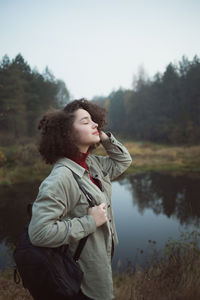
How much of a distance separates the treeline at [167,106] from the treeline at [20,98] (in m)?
16.2

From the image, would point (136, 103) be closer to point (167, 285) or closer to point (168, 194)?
point (168, 194)

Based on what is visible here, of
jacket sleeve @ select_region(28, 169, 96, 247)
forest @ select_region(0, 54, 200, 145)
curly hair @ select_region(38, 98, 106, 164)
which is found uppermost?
forest @ select_region(0, 54, 200, 145)

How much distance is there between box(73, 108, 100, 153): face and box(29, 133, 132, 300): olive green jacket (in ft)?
0.59

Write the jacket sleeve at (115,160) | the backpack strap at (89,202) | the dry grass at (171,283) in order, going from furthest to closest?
1. the dry grass at (171,283)
2. the jacket sleeve at (115,160)
3. the backpack strap at (89,202)

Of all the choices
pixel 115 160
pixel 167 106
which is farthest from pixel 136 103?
pixel 115 160

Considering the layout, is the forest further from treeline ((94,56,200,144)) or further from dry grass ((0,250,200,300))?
dry grass ((0,250,200,300))

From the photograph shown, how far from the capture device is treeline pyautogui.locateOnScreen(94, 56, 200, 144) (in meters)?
26.6

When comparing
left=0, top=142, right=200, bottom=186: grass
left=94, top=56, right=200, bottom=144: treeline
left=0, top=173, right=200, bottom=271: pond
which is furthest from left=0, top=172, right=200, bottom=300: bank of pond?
left=94, top=56, right=200, bottom=144: treeline

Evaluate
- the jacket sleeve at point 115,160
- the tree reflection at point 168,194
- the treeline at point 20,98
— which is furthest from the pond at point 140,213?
the treeline at point 20,98

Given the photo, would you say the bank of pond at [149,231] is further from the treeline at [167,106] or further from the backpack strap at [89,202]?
the treeline at [167,106]

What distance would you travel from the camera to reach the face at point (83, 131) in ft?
4.99

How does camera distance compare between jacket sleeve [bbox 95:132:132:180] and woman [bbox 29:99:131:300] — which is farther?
jacket sleeve [bbox 95:132:132:180]

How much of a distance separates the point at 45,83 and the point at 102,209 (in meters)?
22.5

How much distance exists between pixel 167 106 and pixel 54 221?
1252 inches
